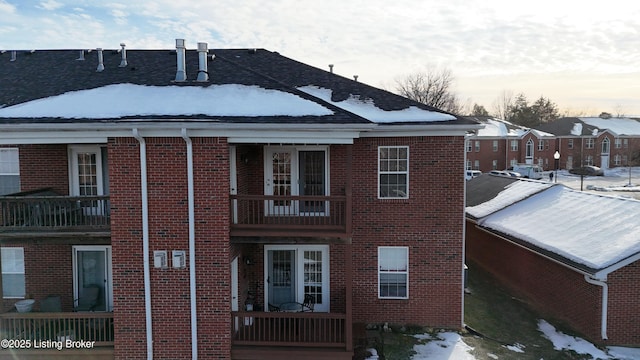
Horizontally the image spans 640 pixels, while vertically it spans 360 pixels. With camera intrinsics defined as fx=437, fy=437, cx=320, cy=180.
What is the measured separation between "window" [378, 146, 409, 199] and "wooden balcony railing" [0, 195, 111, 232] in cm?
712

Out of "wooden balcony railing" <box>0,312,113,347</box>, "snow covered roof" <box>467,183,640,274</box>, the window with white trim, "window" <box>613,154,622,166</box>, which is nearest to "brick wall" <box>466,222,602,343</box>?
"snow covered roof" <box>467,183,640,274</box>

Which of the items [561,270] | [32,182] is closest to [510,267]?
[561,270]

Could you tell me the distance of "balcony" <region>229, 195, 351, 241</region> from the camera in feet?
33.7

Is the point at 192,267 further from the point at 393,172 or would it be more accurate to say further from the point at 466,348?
the point at 466,348

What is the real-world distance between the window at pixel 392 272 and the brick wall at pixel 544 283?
5024mm

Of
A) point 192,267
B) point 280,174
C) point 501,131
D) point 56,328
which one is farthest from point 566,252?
point 501,131

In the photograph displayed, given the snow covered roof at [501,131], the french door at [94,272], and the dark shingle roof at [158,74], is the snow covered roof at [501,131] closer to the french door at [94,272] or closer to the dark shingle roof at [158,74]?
the dark shingle roof at [158,74]

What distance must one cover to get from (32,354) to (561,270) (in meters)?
14.5

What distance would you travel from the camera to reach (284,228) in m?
10.5

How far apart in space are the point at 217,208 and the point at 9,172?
21.2 ft

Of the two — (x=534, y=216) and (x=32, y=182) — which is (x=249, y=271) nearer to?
(x=32, y=182)

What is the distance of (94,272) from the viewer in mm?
Answer: 12023

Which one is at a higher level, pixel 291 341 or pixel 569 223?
pixel 569 223

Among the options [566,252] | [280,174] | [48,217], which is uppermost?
[280,174]
